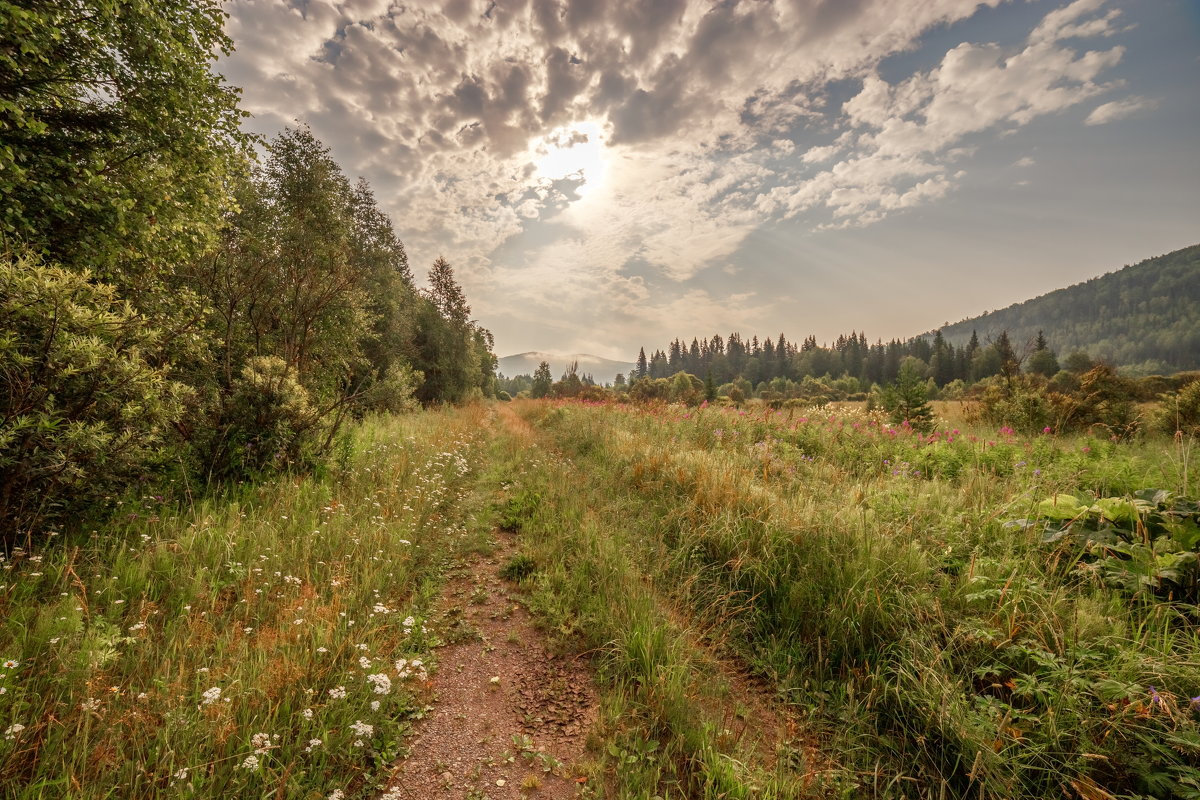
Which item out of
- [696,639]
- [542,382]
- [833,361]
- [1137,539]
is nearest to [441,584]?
[696,639]

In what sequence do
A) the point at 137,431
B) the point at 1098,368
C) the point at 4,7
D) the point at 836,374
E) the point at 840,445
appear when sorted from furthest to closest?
the point at 836,374 → the point at 1098,368 → the point at 840,445 → the point at 4,7 → the point at 137,431

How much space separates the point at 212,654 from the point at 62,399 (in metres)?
2.92

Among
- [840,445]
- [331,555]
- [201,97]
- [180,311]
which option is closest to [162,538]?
[331,555]

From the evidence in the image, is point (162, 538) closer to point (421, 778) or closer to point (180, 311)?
point (421, 778)

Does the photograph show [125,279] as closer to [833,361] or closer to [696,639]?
[696,639]

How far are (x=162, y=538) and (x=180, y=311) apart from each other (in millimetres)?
4307

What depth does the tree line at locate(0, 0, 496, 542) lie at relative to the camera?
11.5ft

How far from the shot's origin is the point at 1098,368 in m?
13.8

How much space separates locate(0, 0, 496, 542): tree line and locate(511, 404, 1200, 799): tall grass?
4559 millimetres

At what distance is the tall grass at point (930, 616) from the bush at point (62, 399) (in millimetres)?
4449

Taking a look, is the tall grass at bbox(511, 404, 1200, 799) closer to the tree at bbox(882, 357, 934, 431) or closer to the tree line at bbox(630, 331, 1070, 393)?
the tree at bbox(882, 357, 934, 431)

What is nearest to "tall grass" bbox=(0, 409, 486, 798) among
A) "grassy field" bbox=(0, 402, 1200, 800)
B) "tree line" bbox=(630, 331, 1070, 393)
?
"grassy field" bbox=(0, 402, 1200, 800)

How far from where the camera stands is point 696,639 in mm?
3576

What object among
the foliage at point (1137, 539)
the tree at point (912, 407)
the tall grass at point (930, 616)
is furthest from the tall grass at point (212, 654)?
the tree at point (912, 407)
